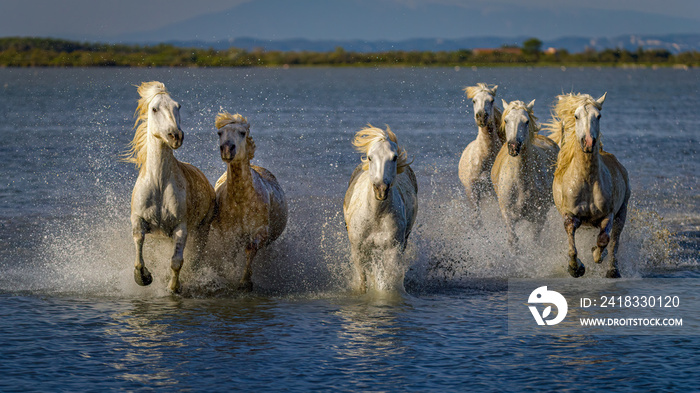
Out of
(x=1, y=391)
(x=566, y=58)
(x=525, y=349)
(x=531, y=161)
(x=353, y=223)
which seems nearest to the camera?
(x=1, y=391)

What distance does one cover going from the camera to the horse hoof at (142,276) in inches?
365

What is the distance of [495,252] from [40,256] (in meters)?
6.03

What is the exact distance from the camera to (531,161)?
11391mm

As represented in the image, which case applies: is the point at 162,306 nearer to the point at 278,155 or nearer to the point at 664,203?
the point at 664,203

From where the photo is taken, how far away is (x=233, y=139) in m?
9.47

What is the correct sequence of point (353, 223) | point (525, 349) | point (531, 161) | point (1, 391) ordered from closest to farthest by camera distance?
point (1, 391)
point (525, 349)
point (353, 223)
point (531, 161)

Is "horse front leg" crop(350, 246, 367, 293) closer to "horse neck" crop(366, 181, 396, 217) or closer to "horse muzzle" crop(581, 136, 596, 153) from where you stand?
"horse neck" crop(366, 181, 396, 217)

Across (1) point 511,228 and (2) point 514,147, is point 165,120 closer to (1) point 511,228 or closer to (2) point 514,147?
(2) point 514,147

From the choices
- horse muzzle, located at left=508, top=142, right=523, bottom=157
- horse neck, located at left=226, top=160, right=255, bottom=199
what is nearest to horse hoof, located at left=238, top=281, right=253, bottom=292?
horse neck, located at left=226, top=160, right=255, bottom=199

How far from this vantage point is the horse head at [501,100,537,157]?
35.0 feet

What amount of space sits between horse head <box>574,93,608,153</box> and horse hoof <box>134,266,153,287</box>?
16.5ft

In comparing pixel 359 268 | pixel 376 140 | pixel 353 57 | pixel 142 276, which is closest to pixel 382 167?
pixel 376 140

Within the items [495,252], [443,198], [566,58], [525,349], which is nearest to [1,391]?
[525,349]

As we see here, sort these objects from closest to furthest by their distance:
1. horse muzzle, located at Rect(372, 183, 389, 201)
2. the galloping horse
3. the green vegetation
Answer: horse muzzle, located at Rect(372, 183, 389, 201) < the galloping horse < the green vegetation
